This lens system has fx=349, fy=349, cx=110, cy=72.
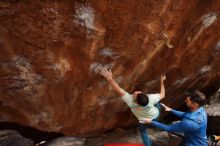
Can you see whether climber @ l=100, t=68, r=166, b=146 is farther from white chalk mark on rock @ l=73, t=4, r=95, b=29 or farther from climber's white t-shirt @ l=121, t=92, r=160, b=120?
white chalk mark on rock @ l=73, t=4, r=95, b=29

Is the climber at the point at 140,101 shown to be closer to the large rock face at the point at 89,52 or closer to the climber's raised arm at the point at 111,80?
the climber's raised arm at the point at 111,80

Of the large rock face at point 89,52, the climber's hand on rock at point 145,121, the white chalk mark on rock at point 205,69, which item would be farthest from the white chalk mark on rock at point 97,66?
the white chalk mark on rock at point 205,69

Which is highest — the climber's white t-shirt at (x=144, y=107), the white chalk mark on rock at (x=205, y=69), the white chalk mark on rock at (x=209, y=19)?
the white chalk mark on rock at (x=209, y=19)

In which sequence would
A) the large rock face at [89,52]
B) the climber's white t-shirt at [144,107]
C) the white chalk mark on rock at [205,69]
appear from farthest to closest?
the white chalk mark on rock at [205,69], the climber's white t-shirt at [144,107], the large rock face at [89,52]

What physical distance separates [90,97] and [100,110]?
1.59 ft

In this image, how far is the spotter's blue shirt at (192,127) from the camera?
5.14 metres

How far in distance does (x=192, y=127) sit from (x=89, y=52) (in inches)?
75.2

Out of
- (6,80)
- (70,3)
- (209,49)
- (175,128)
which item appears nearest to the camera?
(70,3)

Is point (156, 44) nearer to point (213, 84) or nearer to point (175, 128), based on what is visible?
point (175, 128)

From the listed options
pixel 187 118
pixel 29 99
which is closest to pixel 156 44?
pixel 187 118

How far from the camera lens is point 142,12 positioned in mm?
4633

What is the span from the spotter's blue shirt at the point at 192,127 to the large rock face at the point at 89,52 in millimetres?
987

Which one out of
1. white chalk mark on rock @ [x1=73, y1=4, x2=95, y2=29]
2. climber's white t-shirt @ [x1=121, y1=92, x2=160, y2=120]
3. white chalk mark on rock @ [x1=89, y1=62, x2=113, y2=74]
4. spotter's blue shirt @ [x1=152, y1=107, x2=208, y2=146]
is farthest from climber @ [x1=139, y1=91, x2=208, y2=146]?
white chalk mark on rock @ [x1=73, y1=4, x2=95, y2=29]

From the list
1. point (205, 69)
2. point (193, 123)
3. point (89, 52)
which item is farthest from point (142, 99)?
point (205, 69)
